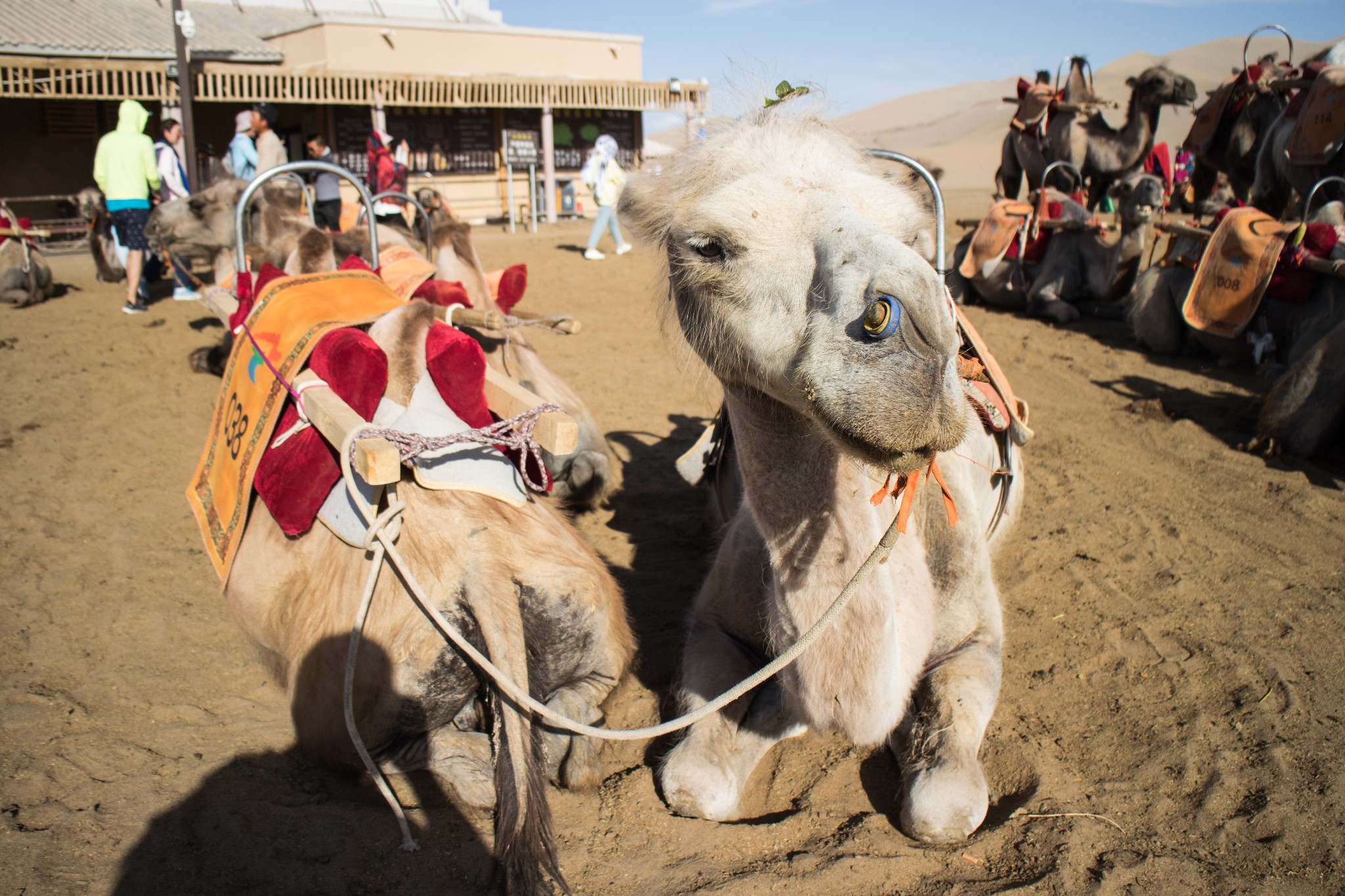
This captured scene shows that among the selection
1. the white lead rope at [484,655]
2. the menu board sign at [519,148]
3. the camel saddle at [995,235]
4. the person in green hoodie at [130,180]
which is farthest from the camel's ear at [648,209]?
the menu board sign at [519,148]

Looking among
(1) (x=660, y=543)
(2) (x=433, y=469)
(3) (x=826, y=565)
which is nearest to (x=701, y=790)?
(3) (x=826, y=565)

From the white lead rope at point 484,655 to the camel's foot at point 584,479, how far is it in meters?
1.99

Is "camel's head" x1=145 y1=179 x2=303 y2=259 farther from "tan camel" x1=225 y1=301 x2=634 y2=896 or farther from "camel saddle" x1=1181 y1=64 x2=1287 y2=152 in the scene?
"camel saddle" x1=1181 y1=64 x2=1287 y2=152

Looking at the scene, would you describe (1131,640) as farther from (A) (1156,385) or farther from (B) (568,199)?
(B) (568,199)

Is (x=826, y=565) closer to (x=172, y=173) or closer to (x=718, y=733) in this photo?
(x=718, y=733)

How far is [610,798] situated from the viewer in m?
2.51

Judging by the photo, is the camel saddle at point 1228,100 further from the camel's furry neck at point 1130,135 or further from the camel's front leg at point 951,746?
the camel's front leg at point 951,746

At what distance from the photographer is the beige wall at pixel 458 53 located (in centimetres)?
1941

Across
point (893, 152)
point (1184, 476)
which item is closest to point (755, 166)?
point (893, 152)

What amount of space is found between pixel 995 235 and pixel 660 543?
704cm

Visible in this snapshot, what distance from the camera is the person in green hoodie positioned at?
9312mm

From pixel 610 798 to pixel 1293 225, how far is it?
6458 millimetres

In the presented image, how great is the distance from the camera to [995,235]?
962 cm

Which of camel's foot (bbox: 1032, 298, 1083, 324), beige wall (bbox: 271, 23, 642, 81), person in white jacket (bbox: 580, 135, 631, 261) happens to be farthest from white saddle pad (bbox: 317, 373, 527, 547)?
beige wall (bbox: 271, 23, 642, 81)
